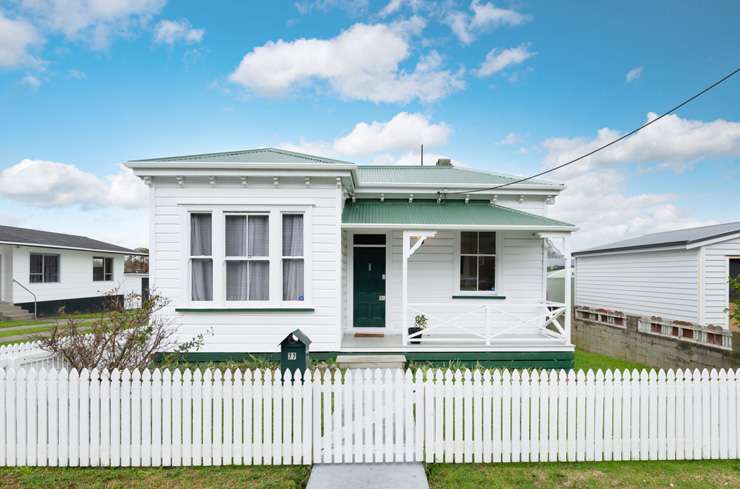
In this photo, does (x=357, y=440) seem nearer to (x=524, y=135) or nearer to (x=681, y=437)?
(x=681, y=437)

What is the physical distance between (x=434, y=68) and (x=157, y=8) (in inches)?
390

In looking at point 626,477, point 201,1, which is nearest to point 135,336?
point 626,477

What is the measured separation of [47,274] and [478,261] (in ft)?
76.9

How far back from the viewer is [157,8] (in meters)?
11.2

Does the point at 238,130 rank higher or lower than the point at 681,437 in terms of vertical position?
higher

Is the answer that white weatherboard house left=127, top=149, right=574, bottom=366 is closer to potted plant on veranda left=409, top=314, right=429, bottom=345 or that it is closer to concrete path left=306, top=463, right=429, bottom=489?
potted plant on veranda left=409, top=314, right=429, bottom=345

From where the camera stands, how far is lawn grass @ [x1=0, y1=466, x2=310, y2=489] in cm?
407

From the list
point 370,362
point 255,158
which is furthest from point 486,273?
point 255,158

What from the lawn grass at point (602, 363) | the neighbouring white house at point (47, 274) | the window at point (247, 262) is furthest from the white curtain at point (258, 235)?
the neighbouring white house at point (47, 274)

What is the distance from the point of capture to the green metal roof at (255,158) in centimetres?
804

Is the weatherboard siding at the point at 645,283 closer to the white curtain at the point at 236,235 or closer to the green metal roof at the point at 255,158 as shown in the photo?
the green metal roof at the point at 255,158

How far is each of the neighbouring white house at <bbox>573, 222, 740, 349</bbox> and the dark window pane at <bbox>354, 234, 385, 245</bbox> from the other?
848 cm

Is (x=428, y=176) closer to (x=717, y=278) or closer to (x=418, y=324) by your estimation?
(x=418, y=324)

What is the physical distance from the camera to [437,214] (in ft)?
30.5
